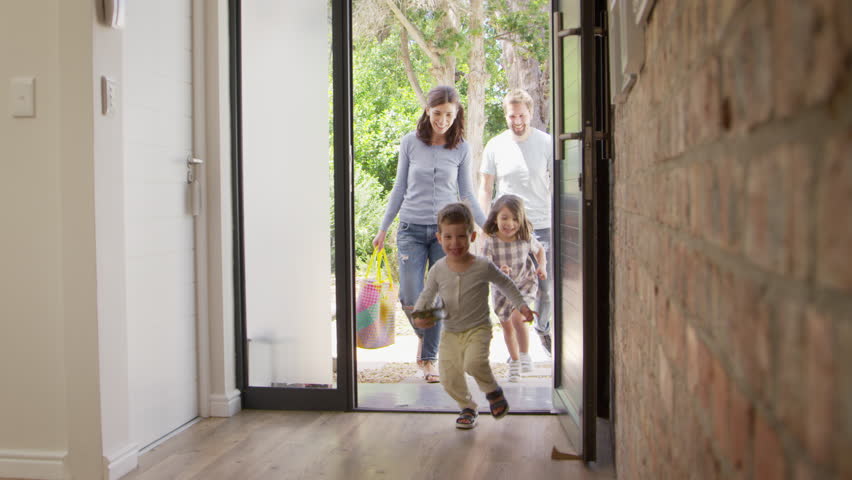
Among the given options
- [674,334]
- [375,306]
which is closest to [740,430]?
[674,334]

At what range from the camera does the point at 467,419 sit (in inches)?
131

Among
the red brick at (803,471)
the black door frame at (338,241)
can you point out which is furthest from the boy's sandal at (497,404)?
the red brick at (803,471)

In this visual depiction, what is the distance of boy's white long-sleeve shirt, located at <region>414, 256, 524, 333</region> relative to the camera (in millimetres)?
3445

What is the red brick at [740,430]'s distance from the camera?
45 centimetres

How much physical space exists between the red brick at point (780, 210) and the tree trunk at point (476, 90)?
12.3 ft

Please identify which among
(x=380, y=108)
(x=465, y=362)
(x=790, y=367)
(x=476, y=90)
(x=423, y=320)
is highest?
(x=476, y=90)

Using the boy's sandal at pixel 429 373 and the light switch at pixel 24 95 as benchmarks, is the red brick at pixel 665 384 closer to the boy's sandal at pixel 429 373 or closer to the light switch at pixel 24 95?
the light switch at pixel 24 95

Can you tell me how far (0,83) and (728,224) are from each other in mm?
2753

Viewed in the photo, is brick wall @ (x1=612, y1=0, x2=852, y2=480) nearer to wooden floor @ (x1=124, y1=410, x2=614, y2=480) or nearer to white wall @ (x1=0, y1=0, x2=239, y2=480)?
wooden floor @ (x1=124, y1=410, x2=614, y2=480)

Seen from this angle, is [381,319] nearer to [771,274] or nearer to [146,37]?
[146,37]

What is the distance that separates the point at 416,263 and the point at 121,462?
177 cm

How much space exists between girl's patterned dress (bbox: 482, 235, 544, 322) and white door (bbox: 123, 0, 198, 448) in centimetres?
146

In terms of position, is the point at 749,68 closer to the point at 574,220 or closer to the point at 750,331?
the point at 750,331

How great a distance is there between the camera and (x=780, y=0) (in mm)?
344
